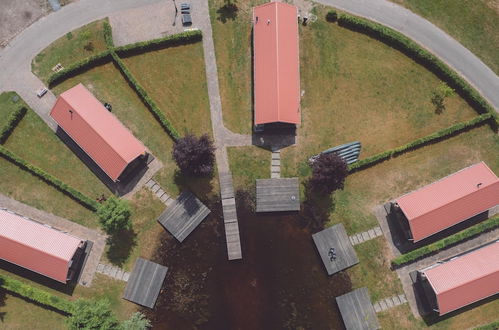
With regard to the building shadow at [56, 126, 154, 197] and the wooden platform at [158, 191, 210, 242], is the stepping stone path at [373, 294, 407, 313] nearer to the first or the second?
the wooden platform at [158, 191, 210, 242]

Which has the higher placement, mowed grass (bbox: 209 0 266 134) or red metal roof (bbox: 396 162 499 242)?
mowed grass (bbox: 209 0 266 134)

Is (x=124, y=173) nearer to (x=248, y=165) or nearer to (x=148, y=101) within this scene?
(x=148, y=101)

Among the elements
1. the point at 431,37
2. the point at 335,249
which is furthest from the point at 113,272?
the point at 431,37

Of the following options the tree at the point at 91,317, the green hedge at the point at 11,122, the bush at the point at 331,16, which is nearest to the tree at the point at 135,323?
the tree at the point at 91,317

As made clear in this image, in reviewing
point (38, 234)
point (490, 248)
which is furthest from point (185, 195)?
point (490, 248)

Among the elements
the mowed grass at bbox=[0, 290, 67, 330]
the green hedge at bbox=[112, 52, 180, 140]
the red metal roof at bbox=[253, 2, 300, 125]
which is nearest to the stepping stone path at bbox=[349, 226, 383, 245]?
the red metal roof at bbox=[253, 2, 300, 125]

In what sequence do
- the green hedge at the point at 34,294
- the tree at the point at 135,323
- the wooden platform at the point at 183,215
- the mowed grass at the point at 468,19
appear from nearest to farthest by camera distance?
the tree at the point at 135,323
the green hedge at the point at 34,294
the wooden platform at the point at 183,215
the mowed grass at the point at 468,19

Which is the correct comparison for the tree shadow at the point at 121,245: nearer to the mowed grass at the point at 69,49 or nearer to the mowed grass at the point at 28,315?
the mowed grass at the point at 28,315
